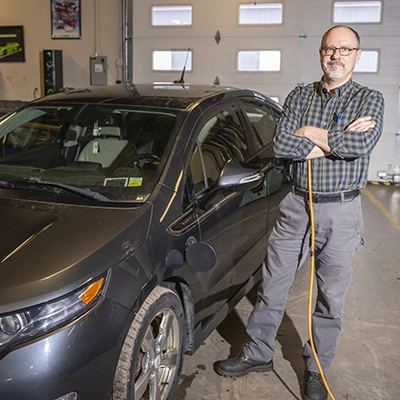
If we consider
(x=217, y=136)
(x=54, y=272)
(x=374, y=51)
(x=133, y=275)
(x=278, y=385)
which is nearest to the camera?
(x=54, y=272)

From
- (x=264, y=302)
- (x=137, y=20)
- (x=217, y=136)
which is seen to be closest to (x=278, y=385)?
(x=264, y=302)

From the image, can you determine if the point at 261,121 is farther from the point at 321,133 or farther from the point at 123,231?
the point at 123,231

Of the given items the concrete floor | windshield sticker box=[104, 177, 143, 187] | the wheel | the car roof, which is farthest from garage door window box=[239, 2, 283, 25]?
the wheel

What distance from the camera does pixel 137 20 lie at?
9430 mm

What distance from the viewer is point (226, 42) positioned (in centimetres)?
906

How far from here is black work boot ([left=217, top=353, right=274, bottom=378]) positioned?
2.92 meters

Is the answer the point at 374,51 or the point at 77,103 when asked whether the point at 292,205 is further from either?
the point at 374,51

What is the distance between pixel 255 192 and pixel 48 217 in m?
1.48

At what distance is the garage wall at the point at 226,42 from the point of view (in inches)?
338

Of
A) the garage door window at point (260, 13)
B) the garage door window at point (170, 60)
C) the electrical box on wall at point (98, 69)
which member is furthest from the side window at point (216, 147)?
the electrical box on wall at point (98, 69)

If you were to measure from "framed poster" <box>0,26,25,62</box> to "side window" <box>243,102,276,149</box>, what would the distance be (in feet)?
25.4

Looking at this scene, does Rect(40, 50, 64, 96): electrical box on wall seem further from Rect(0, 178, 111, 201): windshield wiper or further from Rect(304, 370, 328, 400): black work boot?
Rect(304, 370, 328, 400): black work boot

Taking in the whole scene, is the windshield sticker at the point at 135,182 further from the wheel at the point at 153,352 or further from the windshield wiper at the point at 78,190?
the wheel at the point at 153,352

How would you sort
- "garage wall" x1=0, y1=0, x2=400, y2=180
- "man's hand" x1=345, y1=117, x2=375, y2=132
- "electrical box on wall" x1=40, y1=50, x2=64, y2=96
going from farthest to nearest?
"electrical box on wall" x1=40, y1=50, x2=64, y2=96 → "garage wall" x1=0, y1=0, x2=400, y2=180 → "man's hand" x1=345, y1=117, x2=375, y2=132
